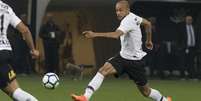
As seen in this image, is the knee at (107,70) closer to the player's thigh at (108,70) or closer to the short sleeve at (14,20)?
the player's thigh at (108,70)

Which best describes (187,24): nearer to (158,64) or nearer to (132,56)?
(158,64)

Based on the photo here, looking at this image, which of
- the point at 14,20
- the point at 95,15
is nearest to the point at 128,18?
the point at 14,20

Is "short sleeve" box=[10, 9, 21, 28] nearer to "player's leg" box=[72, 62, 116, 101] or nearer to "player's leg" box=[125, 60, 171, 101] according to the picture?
"player's leg" box=[72, 62, 116, 101]

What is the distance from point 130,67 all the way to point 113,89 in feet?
19.3

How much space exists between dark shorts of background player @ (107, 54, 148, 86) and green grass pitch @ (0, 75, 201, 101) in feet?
9.00

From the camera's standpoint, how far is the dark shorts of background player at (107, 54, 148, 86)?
14.0 m

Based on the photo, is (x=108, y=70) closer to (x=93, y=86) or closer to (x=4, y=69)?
(x=93, y=86)

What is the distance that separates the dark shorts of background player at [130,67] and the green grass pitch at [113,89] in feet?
9.00

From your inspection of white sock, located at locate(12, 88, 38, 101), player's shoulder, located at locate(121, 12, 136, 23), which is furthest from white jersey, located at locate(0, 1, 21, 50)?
player's shoulder, located at locate(121, 12, 136, 23)

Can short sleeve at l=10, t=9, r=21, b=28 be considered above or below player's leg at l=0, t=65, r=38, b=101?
above

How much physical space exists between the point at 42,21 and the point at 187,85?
558cm

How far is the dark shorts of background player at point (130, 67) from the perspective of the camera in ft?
46.0

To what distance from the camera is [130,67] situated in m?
14.1

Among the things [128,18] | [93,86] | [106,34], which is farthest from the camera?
[128,18]
